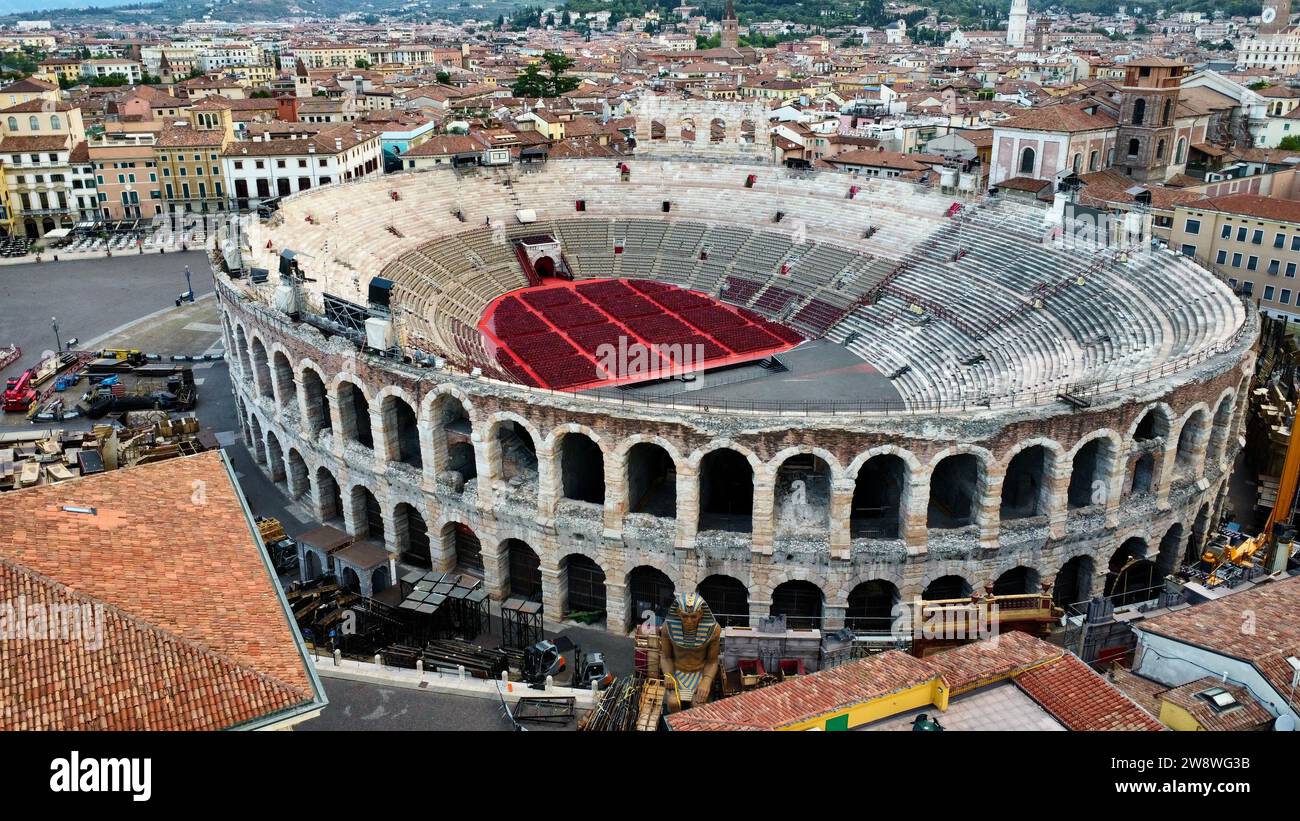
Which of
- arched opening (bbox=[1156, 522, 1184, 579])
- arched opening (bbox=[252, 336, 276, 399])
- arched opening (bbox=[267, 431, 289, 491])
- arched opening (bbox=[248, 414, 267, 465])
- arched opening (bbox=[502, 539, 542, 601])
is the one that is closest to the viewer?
arched opening (bbox=[1156, 522, 1184, 579])

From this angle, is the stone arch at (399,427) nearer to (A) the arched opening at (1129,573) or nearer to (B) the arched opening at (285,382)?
(B) the arched opening at (285,382)

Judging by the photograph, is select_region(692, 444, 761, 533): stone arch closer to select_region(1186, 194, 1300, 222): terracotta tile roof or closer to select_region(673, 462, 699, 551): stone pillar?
select_region(673, 462, 699, 551): stone pillar

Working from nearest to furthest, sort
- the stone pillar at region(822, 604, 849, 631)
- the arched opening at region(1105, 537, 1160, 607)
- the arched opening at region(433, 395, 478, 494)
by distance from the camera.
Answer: the stone pillar at region(822, 604, 849, 631) → the arched opening at region(1105, 537, 1160, 607) → the arched opening at region(433, 395, 478, 494)

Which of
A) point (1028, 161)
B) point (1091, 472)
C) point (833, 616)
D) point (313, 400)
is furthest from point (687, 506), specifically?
point (1028, 161)

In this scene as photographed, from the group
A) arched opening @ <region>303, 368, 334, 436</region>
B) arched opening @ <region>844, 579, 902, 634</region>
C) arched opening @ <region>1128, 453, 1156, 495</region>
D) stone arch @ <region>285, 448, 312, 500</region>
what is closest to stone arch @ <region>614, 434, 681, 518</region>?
arched opening @ <region>844, 579, 902, 634</region>

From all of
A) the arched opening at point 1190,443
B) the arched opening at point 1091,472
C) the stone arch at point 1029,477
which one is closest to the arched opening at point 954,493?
the stone arch at point 1029,477

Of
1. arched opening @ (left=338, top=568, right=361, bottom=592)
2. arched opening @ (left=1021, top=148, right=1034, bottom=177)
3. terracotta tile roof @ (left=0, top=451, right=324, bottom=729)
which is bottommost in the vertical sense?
arched opening @ (left=338, top=568, right=361, bottom=592)
